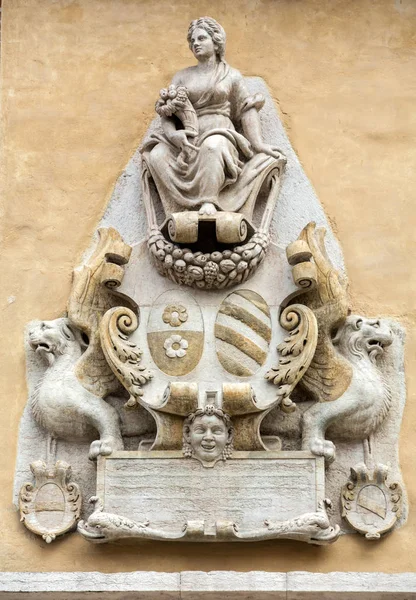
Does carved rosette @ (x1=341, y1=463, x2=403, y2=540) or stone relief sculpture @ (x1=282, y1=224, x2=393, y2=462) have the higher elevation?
stone relief sculpture @ (x1=282, y1=224, x2=393, y2=462)

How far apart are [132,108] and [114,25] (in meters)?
0.42

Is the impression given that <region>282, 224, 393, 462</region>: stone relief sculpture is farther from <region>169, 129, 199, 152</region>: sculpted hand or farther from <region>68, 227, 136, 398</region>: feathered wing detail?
<region>68, 227, 136, 398</region>: feathered wing detail

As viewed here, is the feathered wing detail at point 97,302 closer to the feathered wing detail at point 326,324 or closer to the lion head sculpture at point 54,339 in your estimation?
the lion head sculpture at point 54,339

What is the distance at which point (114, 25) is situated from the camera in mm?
7957

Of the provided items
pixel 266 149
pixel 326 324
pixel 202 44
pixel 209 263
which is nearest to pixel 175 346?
pixel 209 263

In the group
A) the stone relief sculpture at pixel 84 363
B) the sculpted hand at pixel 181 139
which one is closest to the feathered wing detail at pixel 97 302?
the stone relief sculpture at pixel 84 363

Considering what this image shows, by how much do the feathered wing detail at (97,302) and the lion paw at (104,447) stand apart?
21 cm

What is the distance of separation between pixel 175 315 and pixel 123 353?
274mm

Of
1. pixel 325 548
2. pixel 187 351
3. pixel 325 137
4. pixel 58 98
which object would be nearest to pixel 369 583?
pixel 325 548

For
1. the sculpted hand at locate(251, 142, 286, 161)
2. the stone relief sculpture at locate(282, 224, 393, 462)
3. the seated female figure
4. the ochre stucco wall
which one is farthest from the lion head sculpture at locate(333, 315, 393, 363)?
the sculpted hand at locate(251, 142, 286, 161)

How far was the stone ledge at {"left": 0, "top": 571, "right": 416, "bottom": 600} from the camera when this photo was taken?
6.63 meters

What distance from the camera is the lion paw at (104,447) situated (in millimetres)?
6926

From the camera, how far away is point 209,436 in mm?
6863

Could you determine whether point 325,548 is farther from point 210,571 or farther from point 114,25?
point 114,25
